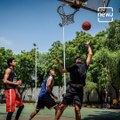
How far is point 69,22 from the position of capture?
16281 mm

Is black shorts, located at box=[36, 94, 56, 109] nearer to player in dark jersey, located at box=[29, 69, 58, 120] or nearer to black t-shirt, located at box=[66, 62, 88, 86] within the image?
player in dark jersey, located at box=[29, 69, 58, 120]

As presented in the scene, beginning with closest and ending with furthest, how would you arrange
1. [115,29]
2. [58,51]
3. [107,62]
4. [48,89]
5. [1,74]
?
[48,89]
[115,29]
[107,62]
[58,51]
[1,74]

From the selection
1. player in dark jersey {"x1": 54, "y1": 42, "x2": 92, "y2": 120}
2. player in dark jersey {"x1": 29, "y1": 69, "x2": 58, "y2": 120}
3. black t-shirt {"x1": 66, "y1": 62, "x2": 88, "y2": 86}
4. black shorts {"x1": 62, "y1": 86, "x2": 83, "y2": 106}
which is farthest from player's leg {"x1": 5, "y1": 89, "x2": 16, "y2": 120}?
player in dark jersey {"x1": 29, "y1": 69, "x2": 58, "y2": 120}

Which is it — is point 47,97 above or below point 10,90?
below

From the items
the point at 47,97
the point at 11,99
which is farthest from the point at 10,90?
the point at 47,97

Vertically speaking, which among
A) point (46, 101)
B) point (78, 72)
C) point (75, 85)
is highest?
point (78, 72)

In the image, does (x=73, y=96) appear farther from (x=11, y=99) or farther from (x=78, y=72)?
(x=11, y=99)

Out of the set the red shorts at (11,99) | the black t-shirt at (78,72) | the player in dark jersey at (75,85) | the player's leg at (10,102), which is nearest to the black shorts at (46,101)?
the red shorts at (11,99)

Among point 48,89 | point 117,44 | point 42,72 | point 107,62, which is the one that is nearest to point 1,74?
point 42,72

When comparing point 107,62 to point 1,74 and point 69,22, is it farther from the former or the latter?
point 1,74

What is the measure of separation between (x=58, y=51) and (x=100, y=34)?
774 centimetres

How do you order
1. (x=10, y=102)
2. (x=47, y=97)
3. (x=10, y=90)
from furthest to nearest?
1. (x=47, y=97)
2. (x=10, y=90)
3. (x=10, y=102)

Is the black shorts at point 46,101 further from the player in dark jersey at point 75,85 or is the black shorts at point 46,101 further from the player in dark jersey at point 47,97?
the player in dark jersey at point 75,85

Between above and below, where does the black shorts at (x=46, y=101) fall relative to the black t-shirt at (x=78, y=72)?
below
